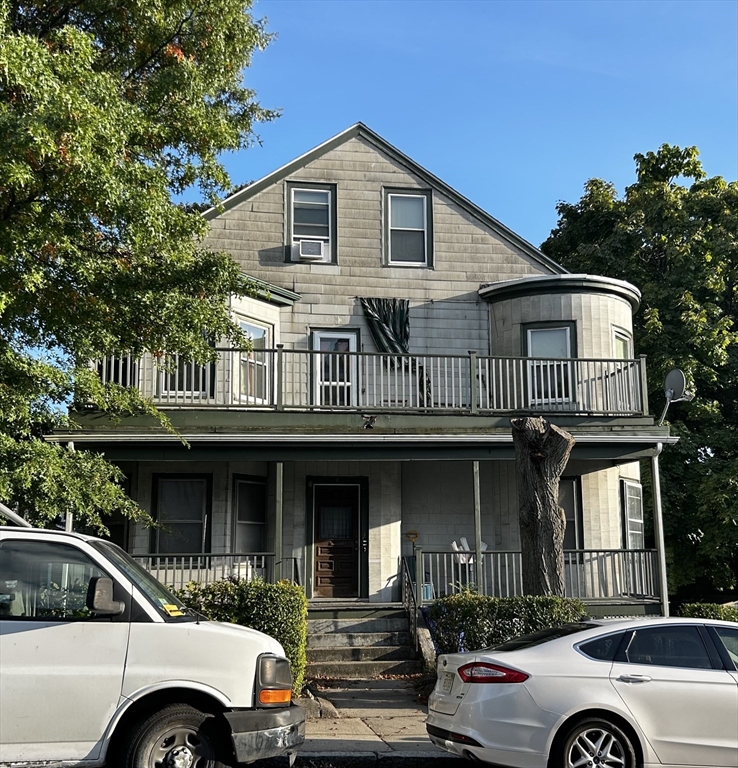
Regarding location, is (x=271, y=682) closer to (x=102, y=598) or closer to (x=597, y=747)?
(x=102, y=598)

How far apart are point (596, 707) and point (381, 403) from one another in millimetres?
9279

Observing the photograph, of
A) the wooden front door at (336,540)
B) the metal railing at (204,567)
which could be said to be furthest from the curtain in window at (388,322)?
the metal railing at (204,567)

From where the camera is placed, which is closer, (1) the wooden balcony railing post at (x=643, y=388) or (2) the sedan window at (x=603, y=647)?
(2) the sedan window at (x=603, y=647)

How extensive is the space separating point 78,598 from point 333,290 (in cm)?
1184

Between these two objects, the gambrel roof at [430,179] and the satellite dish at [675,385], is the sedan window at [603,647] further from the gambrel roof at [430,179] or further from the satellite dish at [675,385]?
the gambrel roof at [430,179]

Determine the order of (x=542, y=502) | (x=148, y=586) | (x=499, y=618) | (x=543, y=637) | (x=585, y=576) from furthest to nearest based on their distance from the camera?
(x=585, y=576), (x=499, y=618), (x=542, y=502), (x=543, y=637), (x=148, y=586)

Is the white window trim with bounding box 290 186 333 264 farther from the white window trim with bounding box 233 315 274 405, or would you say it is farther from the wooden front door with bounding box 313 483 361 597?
the wooden front door with bounding box 313 483 361 597

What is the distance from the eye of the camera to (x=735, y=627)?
8094 mm

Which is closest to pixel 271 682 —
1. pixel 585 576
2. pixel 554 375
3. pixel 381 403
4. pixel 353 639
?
pixel 353 639

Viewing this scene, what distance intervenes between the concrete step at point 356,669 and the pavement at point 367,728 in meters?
0.28

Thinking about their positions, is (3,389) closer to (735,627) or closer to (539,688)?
(539,688)

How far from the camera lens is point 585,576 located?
1562cm

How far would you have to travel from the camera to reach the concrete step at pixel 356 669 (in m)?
13.5

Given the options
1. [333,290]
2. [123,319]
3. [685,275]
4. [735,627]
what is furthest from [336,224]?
[735,627]
